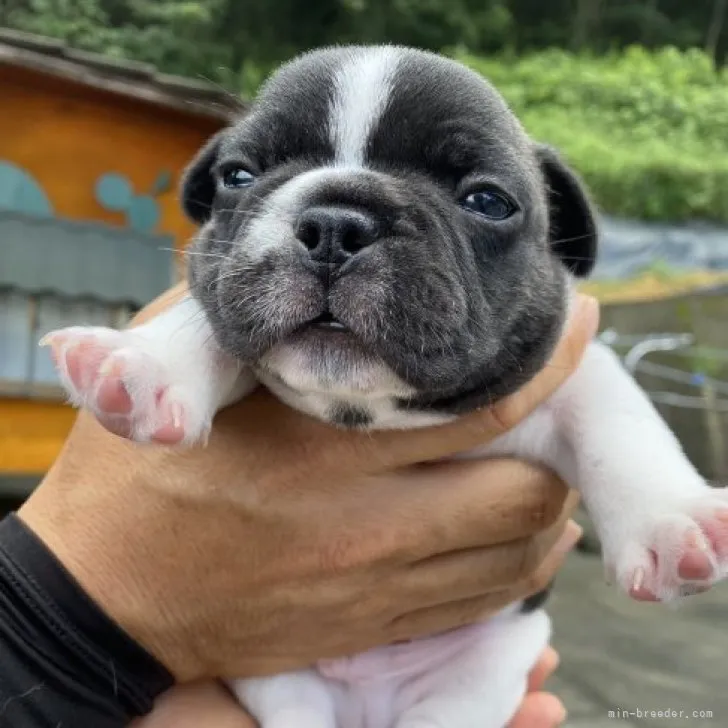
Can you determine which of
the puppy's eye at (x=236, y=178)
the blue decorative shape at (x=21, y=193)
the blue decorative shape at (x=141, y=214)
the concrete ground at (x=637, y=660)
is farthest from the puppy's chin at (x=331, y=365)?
the blue decorative shape at (x=141, y=214)

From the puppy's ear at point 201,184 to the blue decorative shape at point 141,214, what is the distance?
288 cm

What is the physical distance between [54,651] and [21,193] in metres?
3.34

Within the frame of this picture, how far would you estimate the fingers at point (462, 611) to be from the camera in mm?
1712

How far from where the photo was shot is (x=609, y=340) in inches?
253

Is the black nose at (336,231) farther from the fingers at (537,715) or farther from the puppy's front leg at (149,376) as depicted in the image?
the fingers at (537,715)

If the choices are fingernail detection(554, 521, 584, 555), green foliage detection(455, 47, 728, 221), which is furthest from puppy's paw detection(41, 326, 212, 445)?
green foliage detection(455, 47, 728, 221)

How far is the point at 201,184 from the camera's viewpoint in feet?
6.10

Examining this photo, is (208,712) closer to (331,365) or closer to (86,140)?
(331,365)

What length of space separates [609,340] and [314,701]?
512 centimetres

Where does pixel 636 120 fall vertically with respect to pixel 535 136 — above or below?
below

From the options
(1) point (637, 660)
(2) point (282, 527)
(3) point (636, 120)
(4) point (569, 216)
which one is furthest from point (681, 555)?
(3) point (636, 120)

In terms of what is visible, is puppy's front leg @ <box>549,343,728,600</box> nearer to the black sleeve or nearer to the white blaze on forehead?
the white blaze on forehead

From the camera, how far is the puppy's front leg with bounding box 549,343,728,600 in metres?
1.30

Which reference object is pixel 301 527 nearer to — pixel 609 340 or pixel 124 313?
pixel 124 313
